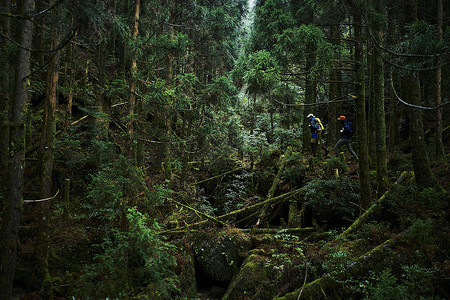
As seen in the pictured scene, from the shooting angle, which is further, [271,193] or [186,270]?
[271,193]

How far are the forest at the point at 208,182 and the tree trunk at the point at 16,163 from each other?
0.9 inches

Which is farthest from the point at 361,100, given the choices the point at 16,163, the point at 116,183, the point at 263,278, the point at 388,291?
the point at 16,163

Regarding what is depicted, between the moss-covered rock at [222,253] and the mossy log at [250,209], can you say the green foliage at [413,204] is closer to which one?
the mossy log at [250,209]

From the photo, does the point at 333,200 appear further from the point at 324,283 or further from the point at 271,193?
the point at 324,283

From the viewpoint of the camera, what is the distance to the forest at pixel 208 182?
17.4 feet

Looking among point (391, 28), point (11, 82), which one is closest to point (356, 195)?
point (391, 28)

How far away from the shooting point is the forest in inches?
208

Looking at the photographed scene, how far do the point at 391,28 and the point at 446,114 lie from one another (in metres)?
6.11

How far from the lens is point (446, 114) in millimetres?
14367

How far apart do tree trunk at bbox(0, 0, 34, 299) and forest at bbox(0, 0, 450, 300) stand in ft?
0.08

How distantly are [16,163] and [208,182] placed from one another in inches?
373

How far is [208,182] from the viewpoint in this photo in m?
14.0

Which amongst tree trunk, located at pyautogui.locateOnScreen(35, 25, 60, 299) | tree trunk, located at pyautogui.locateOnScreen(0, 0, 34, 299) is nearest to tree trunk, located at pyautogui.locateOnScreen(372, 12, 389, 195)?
tree trunk, located at pyautogui.locateOnScreen(35, 25, 60, 299)

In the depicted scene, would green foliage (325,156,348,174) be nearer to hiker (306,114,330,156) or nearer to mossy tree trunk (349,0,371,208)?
hiker (306,114,330,156)
